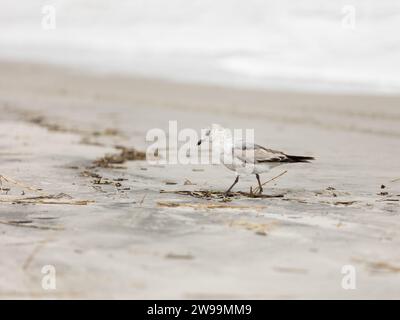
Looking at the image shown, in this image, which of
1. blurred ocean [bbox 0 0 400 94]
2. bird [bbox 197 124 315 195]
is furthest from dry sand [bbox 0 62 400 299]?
blurred ocean [bbox 0 0 400 94]

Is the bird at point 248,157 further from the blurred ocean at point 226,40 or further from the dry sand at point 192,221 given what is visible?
the blurred ocean at point 226,40

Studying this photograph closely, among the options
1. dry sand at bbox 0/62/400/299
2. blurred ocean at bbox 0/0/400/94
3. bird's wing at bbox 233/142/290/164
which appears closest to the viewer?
dry sand at bbox 0/62/400/299

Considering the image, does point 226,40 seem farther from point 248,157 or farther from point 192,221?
point 192,221

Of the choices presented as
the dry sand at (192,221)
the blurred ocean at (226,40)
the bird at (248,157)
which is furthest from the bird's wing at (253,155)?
the blurred ocean at (226,40)

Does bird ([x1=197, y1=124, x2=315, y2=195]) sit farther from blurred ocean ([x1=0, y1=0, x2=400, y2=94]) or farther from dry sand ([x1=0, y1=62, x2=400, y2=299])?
blurred ocean ([x1=0, y1=0, x2=400, y2=94])

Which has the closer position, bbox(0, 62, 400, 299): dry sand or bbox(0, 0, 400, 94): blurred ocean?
bbox(0, 62, 400, 299): dry sand
